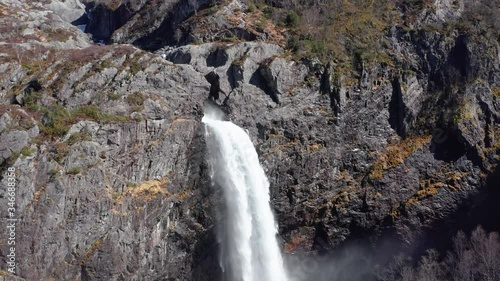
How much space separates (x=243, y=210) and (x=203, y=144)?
4.98 metres

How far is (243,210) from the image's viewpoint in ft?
107

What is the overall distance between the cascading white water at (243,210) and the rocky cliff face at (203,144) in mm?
862

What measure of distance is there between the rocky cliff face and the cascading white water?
862mm

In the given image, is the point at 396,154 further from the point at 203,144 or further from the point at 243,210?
the point at 203,144

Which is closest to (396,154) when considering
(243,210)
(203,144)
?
(243,210)

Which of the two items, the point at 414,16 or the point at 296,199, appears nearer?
the point at 296,199

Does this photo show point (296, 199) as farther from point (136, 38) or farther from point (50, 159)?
point (136, 38)

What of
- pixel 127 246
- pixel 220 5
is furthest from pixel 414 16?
pixel 127 246

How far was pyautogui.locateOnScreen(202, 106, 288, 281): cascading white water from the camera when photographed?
32.0m

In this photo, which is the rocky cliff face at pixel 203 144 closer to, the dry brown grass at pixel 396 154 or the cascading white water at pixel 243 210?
the dry brown grass at pixel 396 154

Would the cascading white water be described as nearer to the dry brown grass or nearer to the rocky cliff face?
the rocky cliff face

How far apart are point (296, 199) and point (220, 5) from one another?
20.0 metres

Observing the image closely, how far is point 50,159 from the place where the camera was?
88.5ft

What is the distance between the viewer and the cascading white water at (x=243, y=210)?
31953 mm
